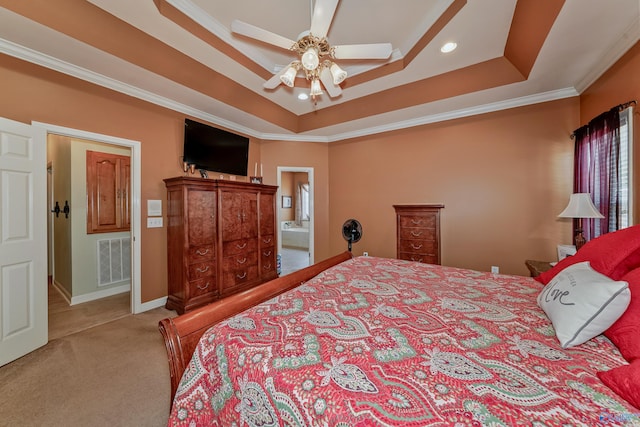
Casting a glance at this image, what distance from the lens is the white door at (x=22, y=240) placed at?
6.34 feet

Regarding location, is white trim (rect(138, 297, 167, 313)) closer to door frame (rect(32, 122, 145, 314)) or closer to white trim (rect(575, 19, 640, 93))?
door frame (rect(32, 122, 145, 314))

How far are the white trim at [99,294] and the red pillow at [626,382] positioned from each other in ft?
16.3

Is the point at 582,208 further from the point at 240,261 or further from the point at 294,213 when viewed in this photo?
the point at 294,213

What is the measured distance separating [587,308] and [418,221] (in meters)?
2.81

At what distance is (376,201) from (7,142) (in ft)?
14.1

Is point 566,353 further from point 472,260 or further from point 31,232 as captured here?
point 31,232

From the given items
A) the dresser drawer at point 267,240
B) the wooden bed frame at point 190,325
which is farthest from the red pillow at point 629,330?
the dresser drawer at point 267,240

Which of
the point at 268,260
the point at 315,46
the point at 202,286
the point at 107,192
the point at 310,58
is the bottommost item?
the point at 202,286

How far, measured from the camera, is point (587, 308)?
0.94 m

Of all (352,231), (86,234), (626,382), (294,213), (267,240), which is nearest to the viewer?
(626,382)

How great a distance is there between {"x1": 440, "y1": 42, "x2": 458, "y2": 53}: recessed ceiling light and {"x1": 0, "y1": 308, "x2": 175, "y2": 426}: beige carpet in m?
3.87

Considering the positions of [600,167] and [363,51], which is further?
[600,167]

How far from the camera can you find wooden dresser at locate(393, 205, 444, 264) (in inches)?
140

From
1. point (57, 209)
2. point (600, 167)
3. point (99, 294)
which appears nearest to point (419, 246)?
point (600, 167)
